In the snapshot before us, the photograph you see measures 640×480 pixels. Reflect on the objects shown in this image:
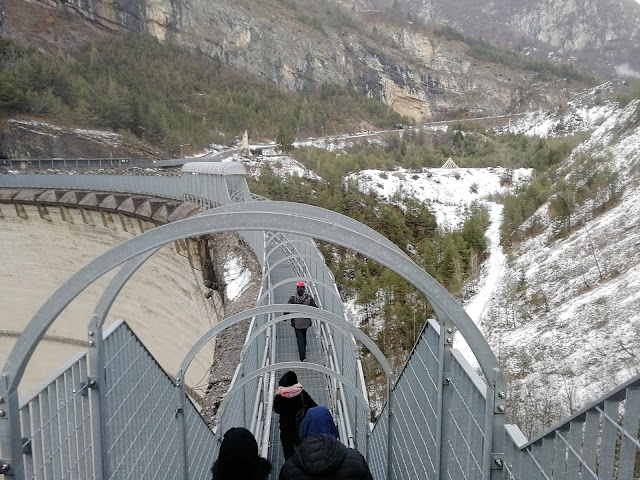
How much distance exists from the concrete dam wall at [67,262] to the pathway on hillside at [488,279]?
969 cm

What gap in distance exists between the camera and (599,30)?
520ft

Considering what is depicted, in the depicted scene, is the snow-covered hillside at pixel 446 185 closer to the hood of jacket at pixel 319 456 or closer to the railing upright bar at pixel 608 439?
the hood of jacket at pixel 319 456

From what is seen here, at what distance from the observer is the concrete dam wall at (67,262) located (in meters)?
16.0

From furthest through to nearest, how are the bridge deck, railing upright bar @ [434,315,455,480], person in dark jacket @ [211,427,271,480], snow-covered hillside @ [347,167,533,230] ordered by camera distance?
snow-covered hillside @ [347,167,533,230] → the bridge deck → person in dark jacket @ [211,427,271,480] → railing upright bar @ [434,315,455,480]

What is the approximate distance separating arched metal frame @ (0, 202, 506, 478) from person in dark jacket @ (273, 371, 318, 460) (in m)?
→ 2.76

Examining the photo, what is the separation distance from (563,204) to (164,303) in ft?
50.1

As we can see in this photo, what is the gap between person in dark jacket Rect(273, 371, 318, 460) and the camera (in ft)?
14.6

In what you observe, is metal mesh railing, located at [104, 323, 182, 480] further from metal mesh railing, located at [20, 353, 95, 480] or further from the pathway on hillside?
the pathway on hillside

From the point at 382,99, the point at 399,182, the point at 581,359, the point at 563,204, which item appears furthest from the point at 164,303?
the point at 382,99

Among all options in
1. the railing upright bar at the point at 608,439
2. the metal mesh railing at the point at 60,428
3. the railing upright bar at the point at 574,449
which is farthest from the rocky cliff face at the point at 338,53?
the railing upright bar at the point at 608,439

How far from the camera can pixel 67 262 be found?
746 inches

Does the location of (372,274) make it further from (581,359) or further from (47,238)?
(47,238)

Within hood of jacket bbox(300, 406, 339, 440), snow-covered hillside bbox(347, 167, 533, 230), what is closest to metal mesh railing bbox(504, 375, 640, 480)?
hood of jacket bbox(300, 406, 339, 440)

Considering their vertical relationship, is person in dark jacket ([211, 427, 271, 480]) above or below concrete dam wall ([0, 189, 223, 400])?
below
